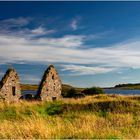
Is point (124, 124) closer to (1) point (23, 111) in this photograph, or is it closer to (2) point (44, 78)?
(1) point (23, 111)

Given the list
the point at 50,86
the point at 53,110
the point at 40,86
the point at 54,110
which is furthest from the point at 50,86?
the point at 54,110

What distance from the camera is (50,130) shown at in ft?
49.1

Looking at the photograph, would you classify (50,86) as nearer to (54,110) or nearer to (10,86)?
(10,86)

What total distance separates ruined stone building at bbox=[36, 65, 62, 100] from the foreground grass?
7.65 meters

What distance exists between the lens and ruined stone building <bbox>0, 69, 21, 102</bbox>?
37.2m

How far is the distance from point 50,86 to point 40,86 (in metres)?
1.64

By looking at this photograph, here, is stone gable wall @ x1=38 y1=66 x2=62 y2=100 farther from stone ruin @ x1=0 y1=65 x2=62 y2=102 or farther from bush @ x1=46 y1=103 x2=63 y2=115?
bush @ x1=46 y1=103 x2=63 y2=115

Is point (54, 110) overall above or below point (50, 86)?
below

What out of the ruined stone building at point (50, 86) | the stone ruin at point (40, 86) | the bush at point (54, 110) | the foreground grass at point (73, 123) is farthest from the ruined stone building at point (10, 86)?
the bush at point (54, 110)

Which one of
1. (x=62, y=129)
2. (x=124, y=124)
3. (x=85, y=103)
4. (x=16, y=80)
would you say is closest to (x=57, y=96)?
→ (x=16, y=80)

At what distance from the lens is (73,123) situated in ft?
61.8

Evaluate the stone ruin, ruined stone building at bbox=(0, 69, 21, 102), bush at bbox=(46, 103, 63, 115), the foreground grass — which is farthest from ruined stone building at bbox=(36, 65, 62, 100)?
bush at bbox=(46, 103, 63, 115)

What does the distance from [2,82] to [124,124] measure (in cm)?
2088

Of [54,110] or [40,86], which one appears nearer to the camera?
[54,110]
